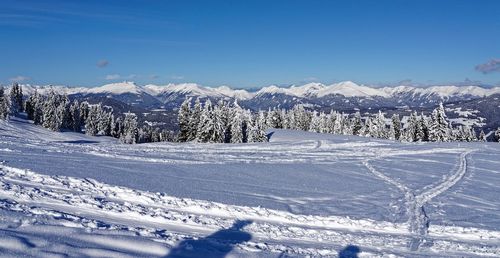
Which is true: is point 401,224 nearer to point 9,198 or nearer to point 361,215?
point 361,215

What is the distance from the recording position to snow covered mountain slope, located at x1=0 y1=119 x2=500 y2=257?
26.3 feet

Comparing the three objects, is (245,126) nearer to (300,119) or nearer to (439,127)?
(300,119)

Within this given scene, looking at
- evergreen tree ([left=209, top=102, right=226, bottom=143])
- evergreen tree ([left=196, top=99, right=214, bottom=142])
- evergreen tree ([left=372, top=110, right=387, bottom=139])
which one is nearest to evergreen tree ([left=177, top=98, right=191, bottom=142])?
evergreen tree ([left=196, top=99, right=214, bottom=142])

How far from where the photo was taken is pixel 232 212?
1196cm

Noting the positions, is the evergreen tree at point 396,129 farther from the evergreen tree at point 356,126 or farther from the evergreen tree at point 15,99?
the evergreen tree at point 15,99

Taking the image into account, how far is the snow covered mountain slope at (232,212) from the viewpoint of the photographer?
802cm

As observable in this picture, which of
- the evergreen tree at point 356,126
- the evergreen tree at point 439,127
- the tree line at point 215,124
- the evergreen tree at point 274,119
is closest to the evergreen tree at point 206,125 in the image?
the tree line at point 215,124

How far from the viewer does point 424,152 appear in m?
38.7

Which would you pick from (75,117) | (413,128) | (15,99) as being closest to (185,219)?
(413,128)

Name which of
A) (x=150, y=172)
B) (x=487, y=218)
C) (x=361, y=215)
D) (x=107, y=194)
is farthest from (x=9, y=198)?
(x=487, y=218)

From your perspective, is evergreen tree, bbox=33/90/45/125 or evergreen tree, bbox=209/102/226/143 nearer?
evergreen tree, bbox=209/102/226/143

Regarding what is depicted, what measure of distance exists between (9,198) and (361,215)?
33.0ft

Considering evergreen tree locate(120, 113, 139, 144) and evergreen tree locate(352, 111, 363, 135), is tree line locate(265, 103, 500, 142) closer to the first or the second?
evergreen tree locate(352, 111, 363, 135)

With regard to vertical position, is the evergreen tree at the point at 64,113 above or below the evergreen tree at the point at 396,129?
above
